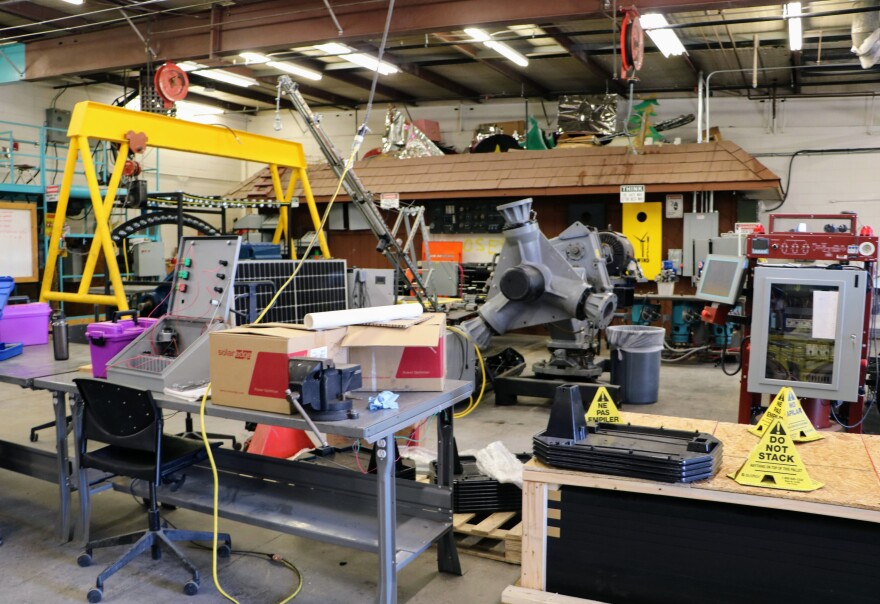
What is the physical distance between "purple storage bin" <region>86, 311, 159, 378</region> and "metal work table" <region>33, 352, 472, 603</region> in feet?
0.50

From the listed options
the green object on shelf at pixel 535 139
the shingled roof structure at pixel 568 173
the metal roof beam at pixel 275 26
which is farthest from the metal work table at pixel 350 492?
the green object on shelf at pixel 535 139

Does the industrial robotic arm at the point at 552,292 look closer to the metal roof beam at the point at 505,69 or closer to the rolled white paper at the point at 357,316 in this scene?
the rolled white paper at the point at 357,316

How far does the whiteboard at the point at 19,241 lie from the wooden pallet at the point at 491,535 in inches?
309

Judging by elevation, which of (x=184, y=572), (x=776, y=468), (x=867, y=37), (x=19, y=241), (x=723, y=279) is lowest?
(x=184, y=572)

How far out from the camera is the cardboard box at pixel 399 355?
2.81 m

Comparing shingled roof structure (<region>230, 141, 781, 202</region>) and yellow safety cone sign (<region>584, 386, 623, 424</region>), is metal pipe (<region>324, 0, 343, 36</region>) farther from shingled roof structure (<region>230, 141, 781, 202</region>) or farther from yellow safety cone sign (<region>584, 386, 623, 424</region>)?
yellow safety cone sign (<region>584, 386, 623, 424</region>)

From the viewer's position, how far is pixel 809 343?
4.12 metres

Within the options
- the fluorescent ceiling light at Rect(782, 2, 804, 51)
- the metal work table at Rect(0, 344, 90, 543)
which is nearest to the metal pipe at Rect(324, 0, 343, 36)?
the fluorescent ceiling light at Rect(782, 2, 804, 51)

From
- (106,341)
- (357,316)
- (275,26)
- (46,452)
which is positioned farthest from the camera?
(275,26)

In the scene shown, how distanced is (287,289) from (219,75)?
24.4 ft

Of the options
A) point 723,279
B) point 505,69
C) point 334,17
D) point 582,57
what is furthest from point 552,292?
point 505,69

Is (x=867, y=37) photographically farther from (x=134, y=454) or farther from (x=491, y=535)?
(x=134, y=454)

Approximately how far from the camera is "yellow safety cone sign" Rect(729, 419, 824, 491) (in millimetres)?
2180

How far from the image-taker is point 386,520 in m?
2.49
